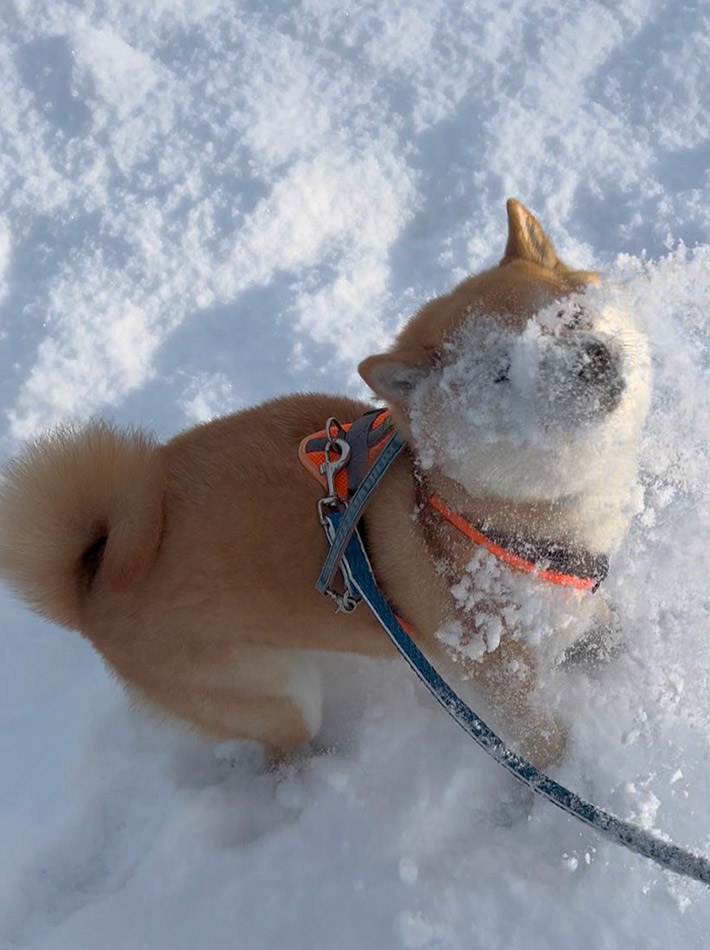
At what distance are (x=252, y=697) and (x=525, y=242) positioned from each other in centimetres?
180

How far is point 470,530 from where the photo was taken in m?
2.34

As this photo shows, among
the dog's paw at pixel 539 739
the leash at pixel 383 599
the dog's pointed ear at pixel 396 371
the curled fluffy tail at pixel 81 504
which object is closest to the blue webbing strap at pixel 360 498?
the leash at pixel 383 599

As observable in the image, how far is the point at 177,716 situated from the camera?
9.48 ft

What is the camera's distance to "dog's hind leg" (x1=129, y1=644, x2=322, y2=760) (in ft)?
9.09

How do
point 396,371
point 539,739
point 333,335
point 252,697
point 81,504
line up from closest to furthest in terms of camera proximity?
point 396,371 < point 81,504 < point 539,739 < point 252,697 < point 333,335

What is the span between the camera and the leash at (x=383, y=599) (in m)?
2.04

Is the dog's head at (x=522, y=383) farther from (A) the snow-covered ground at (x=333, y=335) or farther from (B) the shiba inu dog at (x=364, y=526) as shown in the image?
(A) the snow-covered ground at (x=333, y=335)

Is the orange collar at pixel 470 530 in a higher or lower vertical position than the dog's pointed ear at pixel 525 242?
lower

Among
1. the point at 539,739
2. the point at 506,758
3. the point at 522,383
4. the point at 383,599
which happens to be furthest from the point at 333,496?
the point at 539,739

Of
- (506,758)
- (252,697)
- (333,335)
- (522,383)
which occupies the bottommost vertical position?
(252,697)

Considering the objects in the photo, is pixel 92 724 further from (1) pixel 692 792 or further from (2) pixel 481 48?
(2) pixel 481 48

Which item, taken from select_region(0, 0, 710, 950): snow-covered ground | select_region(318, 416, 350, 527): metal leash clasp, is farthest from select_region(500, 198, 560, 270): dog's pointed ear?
select_region(318, 416, 350, 527): metal leash clasp

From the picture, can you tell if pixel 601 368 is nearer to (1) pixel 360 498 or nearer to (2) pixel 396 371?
(2) pixel 396 371

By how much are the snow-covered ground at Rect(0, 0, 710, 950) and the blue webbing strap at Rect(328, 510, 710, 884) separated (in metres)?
0.59
